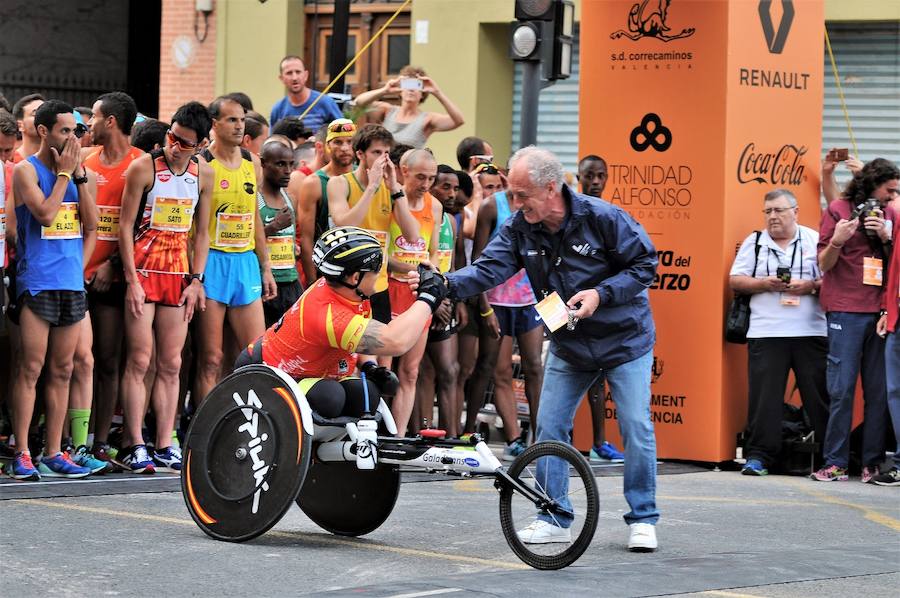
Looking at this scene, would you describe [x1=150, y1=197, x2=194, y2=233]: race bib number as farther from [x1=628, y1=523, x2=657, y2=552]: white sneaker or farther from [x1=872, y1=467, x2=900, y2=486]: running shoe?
[x1=872, y1=467, x2=900, y2=486]: running shoe

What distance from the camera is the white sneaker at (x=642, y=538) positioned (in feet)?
25.6

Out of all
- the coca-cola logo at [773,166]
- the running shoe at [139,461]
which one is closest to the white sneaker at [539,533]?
the running shoe at [139,461]

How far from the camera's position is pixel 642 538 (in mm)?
7805

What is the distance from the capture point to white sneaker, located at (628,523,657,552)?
780 centimetres

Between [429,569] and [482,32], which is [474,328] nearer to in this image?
[429,569]

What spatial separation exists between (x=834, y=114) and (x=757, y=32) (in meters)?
8.78

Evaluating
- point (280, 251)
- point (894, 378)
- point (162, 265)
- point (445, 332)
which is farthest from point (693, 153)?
point (162, 265)

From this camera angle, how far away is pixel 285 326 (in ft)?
25.1

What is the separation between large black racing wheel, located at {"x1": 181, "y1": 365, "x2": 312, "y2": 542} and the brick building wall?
15.5m

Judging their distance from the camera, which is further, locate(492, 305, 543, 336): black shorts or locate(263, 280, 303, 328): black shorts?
locate(492, 305, 543, 336): black shorts

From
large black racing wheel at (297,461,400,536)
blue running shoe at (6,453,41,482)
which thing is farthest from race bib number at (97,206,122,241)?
large black racing wheel at (297,461,400,536)

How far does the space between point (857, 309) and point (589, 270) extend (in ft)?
12.9

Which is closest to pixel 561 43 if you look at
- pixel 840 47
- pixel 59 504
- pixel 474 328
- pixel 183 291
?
pixel 474 328

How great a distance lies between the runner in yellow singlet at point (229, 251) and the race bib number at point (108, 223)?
0.59 metres
